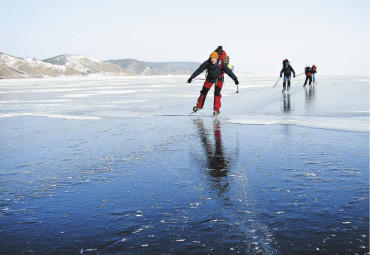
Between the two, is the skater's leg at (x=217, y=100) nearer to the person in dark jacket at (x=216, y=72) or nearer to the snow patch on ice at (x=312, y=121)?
the person in dark jacket at (x=216, y=72)

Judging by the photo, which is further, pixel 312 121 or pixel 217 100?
pixel 217 100

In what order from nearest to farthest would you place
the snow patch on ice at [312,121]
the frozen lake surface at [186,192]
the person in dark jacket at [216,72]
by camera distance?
the frozen lake surface at [186,192] < the snow patch on ice at [312,121] < the person in dark jacket at [216,72]

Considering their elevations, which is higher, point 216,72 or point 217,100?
point 216,72

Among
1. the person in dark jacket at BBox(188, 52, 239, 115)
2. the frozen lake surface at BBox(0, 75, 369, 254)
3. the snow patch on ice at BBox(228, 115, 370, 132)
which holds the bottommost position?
the snow patch on ice at BBox(228, 115, 370, 132)

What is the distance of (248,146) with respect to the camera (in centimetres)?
643

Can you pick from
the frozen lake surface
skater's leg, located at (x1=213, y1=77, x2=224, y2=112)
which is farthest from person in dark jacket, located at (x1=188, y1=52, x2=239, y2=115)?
the frozen lake surface

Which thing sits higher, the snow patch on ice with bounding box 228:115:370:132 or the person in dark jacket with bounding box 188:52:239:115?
the person in dark jacket with bounding box 188:52:239:115

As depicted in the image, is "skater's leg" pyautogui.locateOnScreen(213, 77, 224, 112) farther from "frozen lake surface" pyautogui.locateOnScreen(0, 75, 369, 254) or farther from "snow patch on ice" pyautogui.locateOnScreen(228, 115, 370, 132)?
"frozen lake surface" pyautogui.locateOnScreen(0, 75, 369, 254)

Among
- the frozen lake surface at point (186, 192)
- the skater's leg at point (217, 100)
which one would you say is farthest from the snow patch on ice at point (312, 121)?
the skater's leg at point (217, 100)

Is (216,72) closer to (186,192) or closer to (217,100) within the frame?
(217,100)

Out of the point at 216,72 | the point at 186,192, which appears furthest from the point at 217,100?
the point at 186,192

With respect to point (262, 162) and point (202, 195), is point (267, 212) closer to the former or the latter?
point (202, 195)

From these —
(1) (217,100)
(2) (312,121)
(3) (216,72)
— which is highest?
(3) (216,72)

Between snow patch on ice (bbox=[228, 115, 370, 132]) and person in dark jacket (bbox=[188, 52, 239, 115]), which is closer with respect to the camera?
snow patch on ice (bbox=[228, 115, 370, 132])
